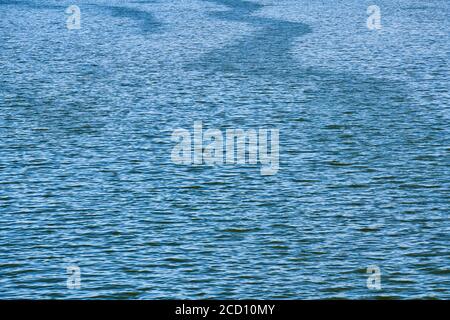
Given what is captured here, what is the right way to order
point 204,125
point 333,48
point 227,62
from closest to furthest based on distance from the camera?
→ 1. point 204,125
2. point 227,62
3. point 333,48

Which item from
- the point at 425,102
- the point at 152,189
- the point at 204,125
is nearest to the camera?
the point at 152,189

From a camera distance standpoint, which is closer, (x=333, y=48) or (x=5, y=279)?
(x=5, y=279)

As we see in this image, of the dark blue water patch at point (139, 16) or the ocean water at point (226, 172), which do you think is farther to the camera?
the dark blue water patch at point (139, 16)

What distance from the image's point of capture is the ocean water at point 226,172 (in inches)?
1212

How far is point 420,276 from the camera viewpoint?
3031 cm

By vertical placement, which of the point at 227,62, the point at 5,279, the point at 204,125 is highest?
Result: the point at 227,62

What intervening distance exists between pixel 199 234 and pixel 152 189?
6.33 metres

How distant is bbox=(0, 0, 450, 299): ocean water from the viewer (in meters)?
30.8

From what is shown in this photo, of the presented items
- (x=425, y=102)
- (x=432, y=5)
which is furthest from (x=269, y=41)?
(x=432, y=5)

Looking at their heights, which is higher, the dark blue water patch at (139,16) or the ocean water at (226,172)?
the dark blue water patch at (139,16)

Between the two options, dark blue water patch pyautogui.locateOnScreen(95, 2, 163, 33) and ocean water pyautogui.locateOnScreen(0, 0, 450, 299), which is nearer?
ocean water pyautogui.locateOnScreen(0, 0, 450, 299)

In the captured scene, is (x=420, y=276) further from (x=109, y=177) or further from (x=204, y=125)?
(x=204, y=125)

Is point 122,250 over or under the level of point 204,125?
under

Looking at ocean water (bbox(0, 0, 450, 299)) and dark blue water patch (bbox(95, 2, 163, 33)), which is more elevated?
dark blue water patch (bbox(95, 2, 163, 33))
